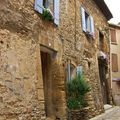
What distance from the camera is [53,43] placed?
10.7 meters

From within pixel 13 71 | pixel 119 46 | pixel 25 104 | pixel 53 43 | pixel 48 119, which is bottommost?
pixel 48 119

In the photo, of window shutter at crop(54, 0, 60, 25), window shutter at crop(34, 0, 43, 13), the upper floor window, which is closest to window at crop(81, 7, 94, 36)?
window shutter at crop(54, 0, 60, 25)

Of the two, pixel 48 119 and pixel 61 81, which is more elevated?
pixel 61 81

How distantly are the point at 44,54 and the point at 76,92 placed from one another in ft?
6.31

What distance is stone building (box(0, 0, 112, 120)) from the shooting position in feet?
25.8

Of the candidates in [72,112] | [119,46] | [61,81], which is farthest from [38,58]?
[119,46]

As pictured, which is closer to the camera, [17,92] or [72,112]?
[17,92]

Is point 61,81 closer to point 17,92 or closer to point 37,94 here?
point 37,94

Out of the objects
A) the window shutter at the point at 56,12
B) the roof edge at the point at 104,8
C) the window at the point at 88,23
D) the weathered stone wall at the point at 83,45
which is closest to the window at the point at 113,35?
the roof edge at the point at 104,8

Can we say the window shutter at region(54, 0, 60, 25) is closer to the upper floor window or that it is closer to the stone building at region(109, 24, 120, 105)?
the stone building at region(109, 24, 120, 105)

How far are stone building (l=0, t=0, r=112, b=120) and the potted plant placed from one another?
14.9 inches

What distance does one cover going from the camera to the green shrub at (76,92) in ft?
37.4

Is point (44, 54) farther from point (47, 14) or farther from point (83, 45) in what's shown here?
point (83, 45)

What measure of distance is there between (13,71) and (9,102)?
0.82 meters
